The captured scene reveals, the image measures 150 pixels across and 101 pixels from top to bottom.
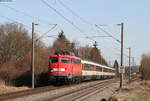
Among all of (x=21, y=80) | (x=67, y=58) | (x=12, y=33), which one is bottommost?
(x=21, y=80)

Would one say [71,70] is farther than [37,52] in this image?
No

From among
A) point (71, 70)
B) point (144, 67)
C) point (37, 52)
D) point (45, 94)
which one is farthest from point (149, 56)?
point (45, 94)

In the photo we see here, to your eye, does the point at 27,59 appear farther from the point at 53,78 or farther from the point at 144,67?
the point at 144,67

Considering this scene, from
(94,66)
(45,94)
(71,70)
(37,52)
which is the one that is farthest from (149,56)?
(45,94)

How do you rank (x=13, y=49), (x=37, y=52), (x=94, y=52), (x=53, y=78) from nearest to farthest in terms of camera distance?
(x=53, y=78)
(x=37, y=52)
(x=13, y=49)
(x=94, y=52)

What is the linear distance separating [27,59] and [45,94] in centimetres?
2118

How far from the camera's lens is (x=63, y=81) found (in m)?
35.8

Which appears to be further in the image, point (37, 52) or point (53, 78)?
point (37, 52)

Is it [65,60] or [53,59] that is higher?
[53,59]

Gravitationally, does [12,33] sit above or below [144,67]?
above

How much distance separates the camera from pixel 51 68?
115 feet

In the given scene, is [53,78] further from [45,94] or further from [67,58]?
[45,94]

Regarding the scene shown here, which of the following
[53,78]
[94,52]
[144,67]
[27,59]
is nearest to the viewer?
[53,78]

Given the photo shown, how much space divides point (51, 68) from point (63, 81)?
215 cm
